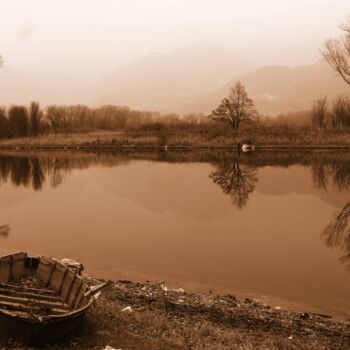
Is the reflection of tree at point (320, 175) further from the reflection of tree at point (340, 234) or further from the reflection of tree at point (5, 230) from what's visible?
the reflection of tree at point (5, 230)

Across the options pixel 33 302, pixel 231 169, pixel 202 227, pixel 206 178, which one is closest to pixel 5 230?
pixel 202 227

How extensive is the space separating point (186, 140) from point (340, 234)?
163 feet

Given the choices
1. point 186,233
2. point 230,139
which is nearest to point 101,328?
point 186,233

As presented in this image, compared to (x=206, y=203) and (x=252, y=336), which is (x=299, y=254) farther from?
(x=206, y=203)

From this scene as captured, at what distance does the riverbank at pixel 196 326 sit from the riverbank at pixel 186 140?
53.6m

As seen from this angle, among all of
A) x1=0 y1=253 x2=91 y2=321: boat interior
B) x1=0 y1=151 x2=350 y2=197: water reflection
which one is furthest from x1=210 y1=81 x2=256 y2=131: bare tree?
x1=0 y1=253 x2=91 y2=321: boat interior

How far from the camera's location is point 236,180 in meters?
32.6

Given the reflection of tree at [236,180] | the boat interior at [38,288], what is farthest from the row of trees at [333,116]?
the boat interior at [38,288]

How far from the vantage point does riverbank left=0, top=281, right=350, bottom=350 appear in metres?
8.30

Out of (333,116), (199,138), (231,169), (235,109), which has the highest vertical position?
(235,109)

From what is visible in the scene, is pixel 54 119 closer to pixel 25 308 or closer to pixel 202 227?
pixel 202 227

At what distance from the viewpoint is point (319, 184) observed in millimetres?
30812

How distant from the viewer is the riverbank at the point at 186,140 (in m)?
62.3

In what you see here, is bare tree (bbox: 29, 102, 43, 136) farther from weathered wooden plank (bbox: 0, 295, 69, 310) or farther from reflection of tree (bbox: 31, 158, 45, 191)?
weathered wooden plank (bbox: 0, 295, 69, 310)
